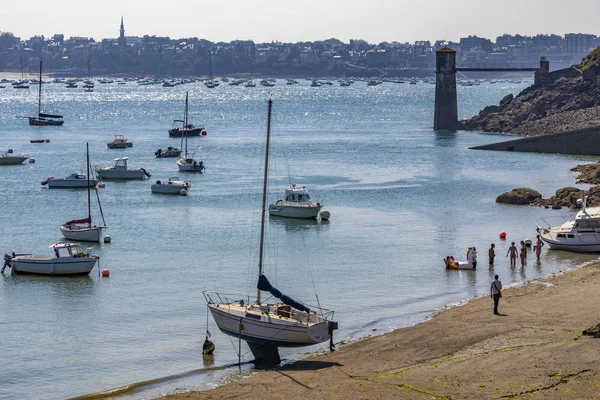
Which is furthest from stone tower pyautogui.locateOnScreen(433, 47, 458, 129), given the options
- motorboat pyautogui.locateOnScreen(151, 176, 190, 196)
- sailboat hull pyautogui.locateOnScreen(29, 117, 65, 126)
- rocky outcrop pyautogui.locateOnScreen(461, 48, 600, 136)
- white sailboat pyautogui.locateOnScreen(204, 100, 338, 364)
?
white sailboat pyautogui.locateOnScreen(204, 100, 338, 364)

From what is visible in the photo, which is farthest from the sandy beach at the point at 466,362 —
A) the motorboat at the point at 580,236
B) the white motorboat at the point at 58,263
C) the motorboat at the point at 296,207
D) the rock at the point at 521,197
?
the rock at the point at 521,197

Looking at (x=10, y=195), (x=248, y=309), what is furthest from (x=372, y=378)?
(x=10, y=195)

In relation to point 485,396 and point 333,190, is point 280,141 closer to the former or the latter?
point 333,190

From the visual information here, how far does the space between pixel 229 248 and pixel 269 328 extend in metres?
19.5

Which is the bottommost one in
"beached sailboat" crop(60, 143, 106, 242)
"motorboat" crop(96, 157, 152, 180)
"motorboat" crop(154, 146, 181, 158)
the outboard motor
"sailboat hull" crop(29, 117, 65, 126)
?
the outboard motor

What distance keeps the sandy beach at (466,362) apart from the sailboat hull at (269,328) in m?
0.72

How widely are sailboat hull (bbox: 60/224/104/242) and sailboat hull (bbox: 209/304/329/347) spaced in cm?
2115

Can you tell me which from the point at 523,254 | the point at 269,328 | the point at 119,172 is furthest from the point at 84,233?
the point at 119,172

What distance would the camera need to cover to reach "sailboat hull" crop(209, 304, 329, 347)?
2973 centimetres

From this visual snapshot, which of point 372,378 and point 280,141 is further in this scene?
point 280,141

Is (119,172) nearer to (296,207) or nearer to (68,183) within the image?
(68,183)

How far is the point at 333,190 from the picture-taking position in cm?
7069

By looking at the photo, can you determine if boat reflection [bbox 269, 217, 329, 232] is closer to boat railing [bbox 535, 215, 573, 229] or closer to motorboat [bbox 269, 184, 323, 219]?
motorboat [bbox 269, 184, 323, 219]

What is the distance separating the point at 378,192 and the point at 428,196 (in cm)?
370
